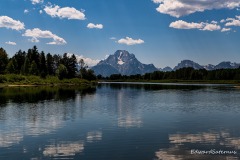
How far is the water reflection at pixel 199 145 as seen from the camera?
79.4 ft

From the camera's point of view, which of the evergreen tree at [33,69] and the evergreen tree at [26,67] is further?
the evergreen tree at [26,67]

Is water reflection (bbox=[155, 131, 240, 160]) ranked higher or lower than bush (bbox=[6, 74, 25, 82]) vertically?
lower

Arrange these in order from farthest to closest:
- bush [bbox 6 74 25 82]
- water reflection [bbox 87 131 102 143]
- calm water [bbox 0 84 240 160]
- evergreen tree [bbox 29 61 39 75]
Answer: evergreen tree [bbox 29 61 39 75] < bush [bbox 6 74 25 82] < water reflection [bbox 87 131 102 143] < calm water [bbox 0 84 240 160]

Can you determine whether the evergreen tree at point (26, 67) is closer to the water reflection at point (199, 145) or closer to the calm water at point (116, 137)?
the calm water at point (116, 137)

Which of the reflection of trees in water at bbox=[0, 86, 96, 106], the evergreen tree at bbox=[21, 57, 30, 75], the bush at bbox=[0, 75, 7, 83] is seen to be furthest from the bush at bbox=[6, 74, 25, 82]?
the reflection of trees in water at bbox=[0, 86, 96, 106]

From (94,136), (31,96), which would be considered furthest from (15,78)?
(94,136)

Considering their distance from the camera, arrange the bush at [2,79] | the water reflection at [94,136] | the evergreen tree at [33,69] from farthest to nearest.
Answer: the evergreen tree at [33,69] → the bush at [2,79] → the water reflection at [94,136]

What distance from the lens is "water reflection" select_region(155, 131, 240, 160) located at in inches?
953

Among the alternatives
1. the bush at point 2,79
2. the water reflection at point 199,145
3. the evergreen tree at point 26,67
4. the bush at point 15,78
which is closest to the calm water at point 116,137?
the water reflection at point 199,145

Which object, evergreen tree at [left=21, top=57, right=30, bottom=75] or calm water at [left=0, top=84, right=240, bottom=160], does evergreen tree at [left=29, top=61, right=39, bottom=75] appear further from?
calm water at [left=0, top=84, right=240, bottom=160]

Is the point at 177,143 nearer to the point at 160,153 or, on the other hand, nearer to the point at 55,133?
the point at 160,153

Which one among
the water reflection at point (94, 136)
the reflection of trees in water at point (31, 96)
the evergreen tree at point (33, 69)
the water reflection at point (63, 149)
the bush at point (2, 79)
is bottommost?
the water reflection at point (63, 149)

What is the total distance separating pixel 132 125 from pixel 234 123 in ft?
46.1

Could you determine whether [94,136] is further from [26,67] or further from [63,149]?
[26,67]
